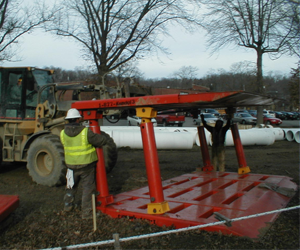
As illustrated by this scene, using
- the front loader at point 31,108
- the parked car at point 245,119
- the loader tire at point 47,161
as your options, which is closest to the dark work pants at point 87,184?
the loader tire at point 47,161

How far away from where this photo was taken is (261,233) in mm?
4082

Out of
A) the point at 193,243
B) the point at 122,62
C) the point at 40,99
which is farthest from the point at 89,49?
the point at 193,243

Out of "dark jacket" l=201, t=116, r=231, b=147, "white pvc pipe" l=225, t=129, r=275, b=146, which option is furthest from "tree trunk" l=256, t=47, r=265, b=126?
"dark jacket" l=201, t=116, r=231, b=147

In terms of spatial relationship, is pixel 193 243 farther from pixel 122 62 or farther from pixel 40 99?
pixel 122 62

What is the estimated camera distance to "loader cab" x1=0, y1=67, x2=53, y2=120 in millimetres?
8922

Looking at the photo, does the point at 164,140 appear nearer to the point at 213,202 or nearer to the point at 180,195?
the point at 180,195

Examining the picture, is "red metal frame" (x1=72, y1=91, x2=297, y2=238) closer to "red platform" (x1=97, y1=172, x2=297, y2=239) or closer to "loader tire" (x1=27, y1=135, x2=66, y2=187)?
"red platform" (x1=97, y1=172, x2=297, y2=239)

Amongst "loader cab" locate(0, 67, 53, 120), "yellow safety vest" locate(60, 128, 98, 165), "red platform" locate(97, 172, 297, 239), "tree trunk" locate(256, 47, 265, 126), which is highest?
"tree trunk" locate(256, 47, 265, 126)

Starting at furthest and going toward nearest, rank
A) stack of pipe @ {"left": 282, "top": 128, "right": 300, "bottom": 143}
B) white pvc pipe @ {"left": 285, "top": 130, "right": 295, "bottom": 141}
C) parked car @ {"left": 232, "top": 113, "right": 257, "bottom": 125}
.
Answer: parked car @ {"left": 232, "top": 113, "right": 257, "bottom": 125}
white pvc pipe @ {"left": 285, "top": 130, "right": 295, "bottom": 141}
stack of pipe @ {"left": 282, "top": 128, "right": 300, "bottom": 143}

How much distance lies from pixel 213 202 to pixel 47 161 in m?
4.35

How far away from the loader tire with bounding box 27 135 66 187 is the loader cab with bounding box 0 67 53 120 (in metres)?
1.43

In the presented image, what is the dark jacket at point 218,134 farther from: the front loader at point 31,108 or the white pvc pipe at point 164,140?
the white pvc pipe at point 164,140

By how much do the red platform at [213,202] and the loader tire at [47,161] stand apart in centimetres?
212

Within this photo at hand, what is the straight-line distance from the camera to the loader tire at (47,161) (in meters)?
7.43
